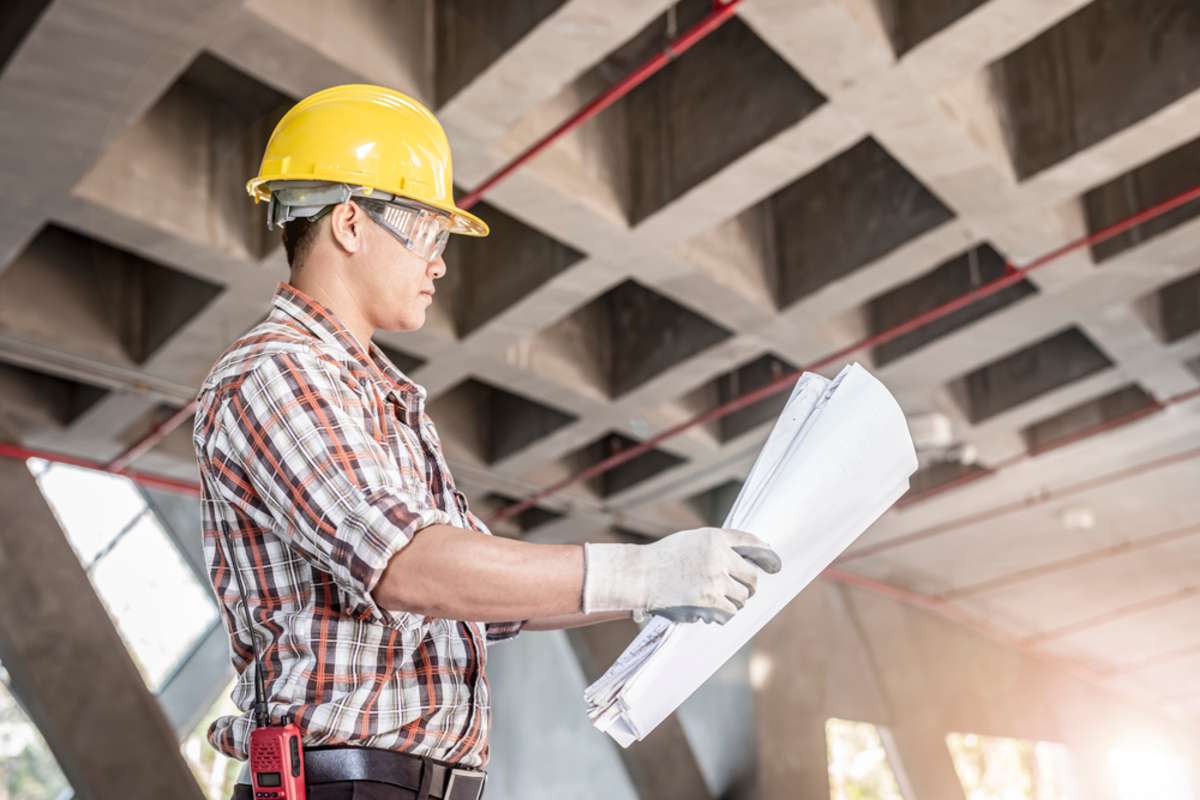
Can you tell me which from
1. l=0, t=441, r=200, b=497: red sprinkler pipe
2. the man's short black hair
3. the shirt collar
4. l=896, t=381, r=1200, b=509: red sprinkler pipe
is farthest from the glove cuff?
l=896, t=381, r=1200, b=509: red sprinkler pipe

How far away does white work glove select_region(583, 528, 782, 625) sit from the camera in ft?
5.38

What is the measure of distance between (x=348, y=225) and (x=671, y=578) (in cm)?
85

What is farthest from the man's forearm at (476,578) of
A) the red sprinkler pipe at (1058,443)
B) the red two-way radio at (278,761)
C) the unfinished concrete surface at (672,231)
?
the red sprinkler pipe at (1058,443)

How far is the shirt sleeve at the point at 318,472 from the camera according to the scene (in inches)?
63.4

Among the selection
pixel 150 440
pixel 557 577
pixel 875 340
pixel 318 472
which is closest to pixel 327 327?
pixel 318 472

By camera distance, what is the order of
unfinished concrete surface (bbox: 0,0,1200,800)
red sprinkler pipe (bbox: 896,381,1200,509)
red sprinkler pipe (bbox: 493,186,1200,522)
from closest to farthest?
unfinished concrete surface (bbox: 0,0,1200,800) < red sprinkler pipe (bbox: 493,186,1200,522) < red sprinkler pipe (bbox: 896,381,1200,509)

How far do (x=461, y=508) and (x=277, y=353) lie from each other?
0.52m

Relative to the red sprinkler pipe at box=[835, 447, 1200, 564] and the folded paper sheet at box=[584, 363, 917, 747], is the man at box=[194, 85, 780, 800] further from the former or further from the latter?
the red sprinkler pipe at box=[835, 447, 1200, 564]

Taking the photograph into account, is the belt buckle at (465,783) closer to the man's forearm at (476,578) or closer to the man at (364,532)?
the man at (364,532)

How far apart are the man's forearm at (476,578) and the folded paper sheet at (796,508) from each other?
37cm

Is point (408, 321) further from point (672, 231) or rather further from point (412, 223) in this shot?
point (672, 231)

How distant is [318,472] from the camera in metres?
1.66

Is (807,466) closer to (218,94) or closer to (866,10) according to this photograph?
(866,10)

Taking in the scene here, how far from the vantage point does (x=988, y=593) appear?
15.8 m
